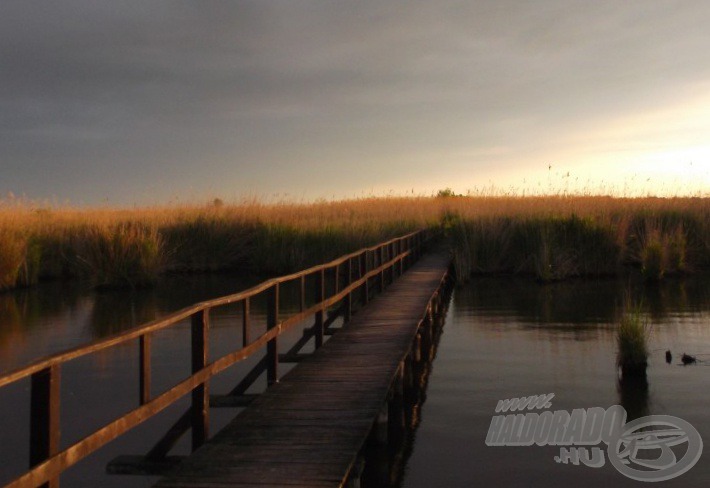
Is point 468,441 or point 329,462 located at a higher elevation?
point 329,462

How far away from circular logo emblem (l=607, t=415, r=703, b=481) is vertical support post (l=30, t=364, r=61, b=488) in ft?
14.1

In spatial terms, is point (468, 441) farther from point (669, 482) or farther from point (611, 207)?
point (611, 207)

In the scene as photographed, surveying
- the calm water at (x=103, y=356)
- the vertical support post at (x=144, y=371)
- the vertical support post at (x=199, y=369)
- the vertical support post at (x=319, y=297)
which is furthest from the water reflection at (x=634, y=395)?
the vertical support post at (x=144, y=371)

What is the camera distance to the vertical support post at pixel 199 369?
4.87 meters

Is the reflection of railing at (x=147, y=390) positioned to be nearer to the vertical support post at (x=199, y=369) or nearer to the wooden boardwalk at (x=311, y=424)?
the vertical support post at (x=199, y=369)

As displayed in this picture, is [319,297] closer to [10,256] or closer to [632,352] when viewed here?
[632,352]

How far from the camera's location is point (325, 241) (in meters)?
22.9

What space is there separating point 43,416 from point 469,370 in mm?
6853

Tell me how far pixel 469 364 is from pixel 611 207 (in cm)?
1587

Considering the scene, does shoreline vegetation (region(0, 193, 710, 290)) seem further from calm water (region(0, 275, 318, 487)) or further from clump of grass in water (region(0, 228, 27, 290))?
calm water (region(0, 275, 318, 487))

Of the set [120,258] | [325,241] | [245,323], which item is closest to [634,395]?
[245,323]

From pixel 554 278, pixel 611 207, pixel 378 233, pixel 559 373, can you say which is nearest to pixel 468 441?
pixel 559 373

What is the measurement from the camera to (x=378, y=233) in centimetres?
2389

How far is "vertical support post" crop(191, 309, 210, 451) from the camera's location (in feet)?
16.0
